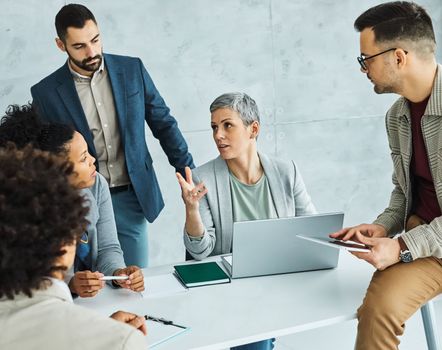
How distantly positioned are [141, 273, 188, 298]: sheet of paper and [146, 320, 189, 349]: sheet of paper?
0.81 ft


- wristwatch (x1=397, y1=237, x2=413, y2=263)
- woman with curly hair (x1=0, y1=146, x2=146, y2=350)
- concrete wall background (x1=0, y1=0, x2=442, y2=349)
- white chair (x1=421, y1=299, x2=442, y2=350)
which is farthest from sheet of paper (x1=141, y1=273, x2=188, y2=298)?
concrete wall background (x1=0, y1=0, x2=442, y2=349)

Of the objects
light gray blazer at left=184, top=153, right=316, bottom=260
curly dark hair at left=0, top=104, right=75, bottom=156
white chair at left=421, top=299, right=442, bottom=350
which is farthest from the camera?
light gray blazer at left=184, top=153, right=316, bottom=260

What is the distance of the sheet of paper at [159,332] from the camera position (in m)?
1.97

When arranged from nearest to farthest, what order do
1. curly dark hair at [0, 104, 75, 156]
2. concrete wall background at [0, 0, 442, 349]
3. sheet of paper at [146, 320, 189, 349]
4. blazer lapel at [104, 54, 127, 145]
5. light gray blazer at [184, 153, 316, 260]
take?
sheet of paper at [146, 320, 189, 349], curly dark hair at [0, 104, 75, 156], light gray blazer at [184, 153, 316, 260], blazer lapel at [104, 54, 127, 145], concrete wall background at [0, 0, 442, 349]

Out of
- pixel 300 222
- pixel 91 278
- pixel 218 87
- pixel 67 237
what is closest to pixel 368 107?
pixel 218 87

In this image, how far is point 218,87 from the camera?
4641mm

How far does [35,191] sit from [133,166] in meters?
2.14

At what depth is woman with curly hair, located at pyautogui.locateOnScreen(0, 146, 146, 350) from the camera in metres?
1.19

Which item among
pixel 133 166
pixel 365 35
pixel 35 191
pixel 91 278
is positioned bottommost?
pixel 91 278

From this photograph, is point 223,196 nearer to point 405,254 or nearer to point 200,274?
point 200,274

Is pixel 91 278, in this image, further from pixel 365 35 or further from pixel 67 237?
pixel 365 35

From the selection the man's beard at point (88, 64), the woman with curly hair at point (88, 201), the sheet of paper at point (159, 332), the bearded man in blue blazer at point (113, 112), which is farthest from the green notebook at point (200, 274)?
the man's beard at point (88, 64)

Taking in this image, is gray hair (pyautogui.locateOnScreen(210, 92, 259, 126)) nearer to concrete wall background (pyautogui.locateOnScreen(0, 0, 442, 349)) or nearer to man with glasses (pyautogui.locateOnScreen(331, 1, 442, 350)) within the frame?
man with glasses (pyautogui.locateOnScreen(331, 1, 442, 350))

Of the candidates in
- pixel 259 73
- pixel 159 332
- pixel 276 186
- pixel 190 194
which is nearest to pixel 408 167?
pixel 276 186
